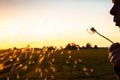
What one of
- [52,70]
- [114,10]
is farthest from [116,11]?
[52,70]

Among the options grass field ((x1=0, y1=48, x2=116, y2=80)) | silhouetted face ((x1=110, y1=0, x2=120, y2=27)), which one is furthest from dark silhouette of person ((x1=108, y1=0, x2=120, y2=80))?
grass field ((x1=0, y1=48, x2=116, y2=80))

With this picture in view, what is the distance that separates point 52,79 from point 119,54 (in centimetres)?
3296

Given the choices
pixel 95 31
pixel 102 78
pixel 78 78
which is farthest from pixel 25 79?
pixel 95 31

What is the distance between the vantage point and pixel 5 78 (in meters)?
33.9

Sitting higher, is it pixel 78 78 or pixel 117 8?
pixel 117 8

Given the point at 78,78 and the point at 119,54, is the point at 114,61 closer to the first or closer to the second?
the point at 119,54

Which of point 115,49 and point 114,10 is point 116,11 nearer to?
point 114,10

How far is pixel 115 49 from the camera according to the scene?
9.03 feet

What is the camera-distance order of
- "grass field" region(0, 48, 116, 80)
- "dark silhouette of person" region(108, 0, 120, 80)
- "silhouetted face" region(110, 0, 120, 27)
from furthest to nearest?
"grass field" region(0, 48, 116, 80)
"silhouetted face" region(110, 0, 120, 27)
"dark silhouette of person" region(108, 0, 120, 80)

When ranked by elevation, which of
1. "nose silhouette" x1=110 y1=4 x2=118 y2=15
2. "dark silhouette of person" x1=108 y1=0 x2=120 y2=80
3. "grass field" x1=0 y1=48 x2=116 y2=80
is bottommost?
"grass field" x1=0 y1=48 x2=116 y2=80

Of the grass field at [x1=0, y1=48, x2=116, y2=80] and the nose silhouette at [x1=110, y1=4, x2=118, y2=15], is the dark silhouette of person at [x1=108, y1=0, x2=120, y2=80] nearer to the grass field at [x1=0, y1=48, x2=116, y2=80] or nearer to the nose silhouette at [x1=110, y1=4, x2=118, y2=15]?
the nose silhouette at [x1=110, y1=4, x2=118, y2=15]

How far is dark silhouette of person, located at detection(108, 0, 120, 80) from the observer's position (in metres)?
2.64

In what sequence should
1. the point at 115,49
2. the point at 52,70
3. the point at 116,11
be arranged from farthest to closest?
the point at 52,70 → the point at 116,11 → the point at 115,49

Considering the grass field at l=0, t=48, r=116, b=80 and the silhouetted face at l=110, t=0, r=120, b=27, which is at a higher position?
the silhouetted face at l=110, t=0, r=120, b=27
